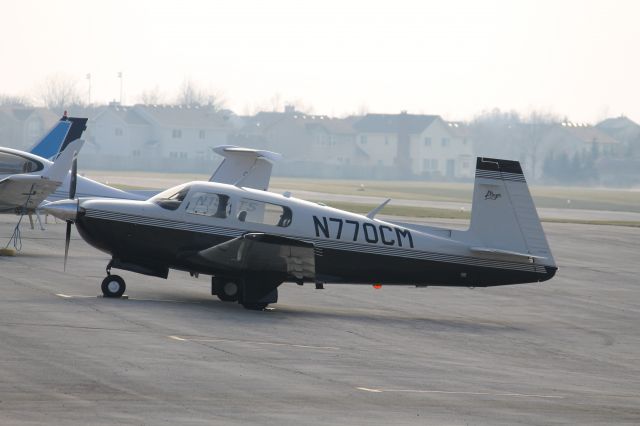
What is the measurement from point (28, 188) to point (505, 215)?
430 inches

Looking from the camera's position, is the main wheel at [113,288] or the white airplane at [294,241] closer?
the white airplane at [294,241]

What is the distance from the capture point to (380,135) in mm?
174500

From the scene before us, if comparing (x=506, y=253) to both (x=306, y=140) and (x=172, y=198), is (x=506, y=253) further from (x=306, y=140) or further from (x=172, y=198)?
(x=306, y=140)

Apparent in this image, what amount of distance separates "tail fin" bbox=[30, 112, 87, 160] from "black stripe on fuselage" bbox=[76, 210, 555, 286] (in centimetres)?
1642

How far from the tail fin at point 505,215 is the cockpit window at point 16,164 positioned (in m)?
12.6

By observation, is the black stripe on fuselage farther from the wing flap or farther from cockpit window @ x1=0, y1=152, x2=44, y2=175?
cockpit window @ x1=0, y1=152, x2=44, y2=175

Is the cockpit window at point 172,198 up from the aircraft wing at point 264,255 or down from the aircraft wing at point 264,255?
up

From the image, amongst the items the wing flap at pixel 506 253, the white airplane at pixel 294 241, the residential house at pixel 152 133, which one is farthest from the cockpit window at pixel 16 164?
the residential house at pixel 152 133

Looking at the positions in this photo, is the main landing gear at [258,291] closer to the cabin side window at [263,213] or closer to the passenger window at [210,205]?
the cabin side window at [263,213]

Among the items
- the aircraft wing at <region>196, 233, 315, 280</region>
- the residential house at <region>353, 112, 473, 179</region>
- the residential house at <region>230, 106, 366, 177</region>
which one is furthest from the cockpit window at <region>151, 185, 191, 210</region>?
the residential house at <region>230, 106, 366, 177</region>

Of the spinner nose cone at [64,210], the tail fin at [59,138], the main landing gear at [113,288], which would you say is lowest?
the main landing gear at [113,288]

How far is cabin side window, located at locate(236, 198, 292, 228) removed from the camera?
1981cm

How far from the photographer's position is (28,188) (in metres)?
25.3

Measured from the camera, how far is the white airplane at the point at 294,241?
19391mm
